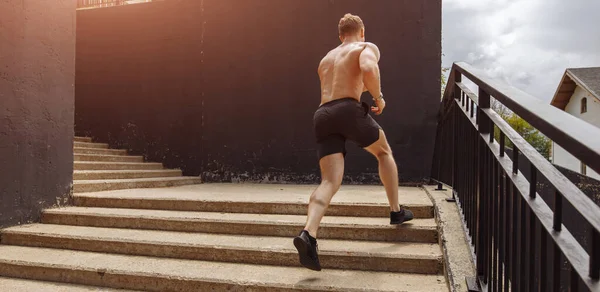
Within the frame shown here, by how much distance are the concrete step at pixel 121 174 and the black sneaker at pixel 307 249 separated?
384 centimetres

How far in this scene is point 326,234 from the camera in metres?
3.63

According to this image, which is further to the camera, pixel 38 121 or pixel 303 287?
pixel 38 121

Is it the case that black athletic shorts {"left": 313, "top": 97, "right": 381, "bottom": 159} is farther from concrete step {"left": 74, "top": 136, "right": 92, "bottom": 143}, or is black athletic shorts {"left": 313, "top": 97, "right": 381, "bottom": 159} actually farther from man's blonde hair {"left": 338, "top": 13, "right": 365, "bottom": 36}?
concrete step {"left": 74, "top": 136, "right": 92, "bottom": 143}

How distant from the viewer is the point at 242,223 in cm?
386

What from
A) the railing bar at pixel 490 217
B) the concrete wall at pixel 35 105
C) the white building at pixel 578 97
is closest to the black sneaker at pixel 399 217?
the railing bar at pixel 490 217

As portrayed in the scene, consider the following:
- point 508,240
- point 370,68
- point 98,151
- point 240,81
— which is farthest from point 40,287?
point 240,81

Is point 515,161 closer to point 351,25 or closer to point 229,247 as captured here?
point 351,25

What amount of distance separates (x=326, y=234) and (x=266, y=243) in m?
0.49

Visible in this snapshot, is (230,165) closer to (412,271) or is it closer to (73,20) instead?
(73,20)

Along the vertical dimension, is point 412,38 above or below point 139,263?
above

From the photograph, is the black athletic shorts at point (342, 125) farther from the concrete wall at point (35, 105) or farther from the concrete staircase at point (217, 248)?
the concrete wall at point (35, 105)

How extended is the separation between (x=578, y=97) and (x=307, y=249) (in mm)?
29340

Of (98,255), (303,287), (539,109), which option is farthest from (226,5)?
(539,109)

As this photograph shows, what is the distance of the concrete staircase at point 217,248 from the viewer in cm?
307
